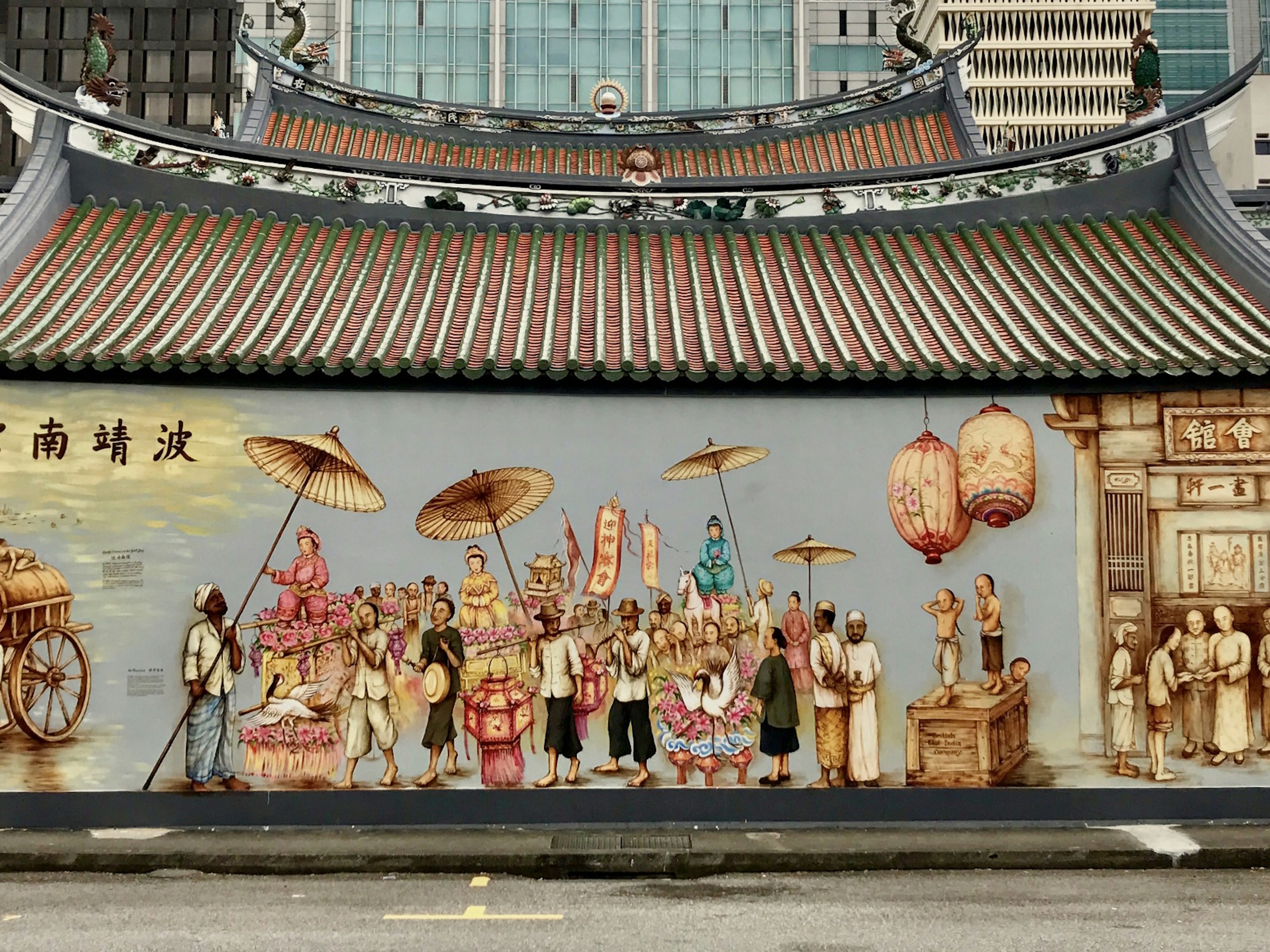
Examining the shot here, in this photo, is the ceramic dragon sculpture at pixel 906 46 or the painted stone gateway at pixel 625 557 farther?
the ceramic dragon sculpture at pixel 906 46

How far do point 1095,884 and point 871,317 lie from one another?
197 inches

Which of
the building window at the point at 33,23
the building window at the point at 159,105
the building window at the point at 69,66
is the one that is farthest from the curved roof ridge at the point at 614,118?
the building window at the point at 33,23

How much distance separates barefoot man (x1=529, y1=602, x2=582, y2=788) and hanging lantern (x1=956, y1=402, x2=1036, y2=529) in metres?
3.43

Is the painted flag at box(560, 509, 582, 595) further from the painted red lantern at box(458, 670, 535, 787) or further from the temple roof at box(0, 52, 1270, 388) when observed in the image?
the temple roof at box(0, 52, 1270, 388)

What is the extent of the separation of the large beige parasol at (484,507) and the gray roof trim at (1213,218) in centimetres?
665

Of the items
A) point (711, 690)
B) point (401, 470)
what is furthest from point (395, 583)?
point (711, 690)

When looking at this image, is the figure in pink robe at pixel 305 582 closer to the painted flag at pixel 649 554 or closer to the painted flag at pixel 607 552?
the painted flag at pixel 607 552

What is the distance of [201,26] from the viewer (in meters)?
57.4

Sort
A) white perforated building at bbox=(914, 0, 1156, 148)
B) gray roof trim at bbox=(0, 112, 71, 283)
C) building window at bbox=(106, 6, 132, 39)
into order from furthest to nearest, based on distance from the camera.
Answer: white perforated building at bbox=(914, 0, 1156, 148) → building window at bbox=(106, 6, 132, 39) → gray roof trim at bbox=(0, 112, 71, 283)

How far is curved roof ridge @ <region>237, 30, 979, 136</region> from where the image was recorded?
64.4 ft

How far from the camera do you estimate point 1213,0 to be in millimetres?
76188

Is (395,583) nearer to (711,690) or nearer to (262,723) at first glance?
(262,723)

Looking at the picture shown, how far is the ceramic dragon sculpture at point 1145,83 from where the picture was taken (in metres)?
13.0

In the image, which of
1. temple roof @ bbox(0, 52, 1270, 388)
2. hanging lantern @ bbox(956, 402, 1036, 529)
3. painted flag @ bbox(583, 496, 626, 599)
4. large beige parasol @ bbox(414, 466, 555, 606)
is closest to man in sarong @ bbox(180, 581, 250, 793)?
large beige parasol @ bbox(414, 466, 555, 606)
